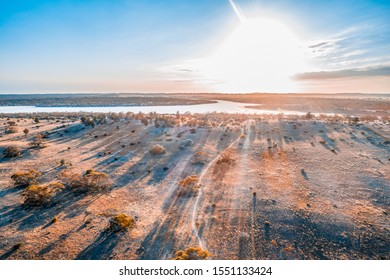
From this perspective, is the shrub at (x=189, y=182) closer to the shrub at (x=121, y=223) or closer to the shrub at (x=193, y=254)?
the shrub at (x=121, y=223)

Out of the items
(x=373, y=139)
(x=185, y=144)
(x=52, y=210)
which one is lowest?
(x=52, y=210)

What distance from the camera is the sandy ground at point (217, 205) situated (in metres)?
10.6

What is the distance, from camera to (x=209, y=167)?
21.4 meters

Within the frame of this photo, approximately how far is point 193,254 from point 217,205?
508 centimetres

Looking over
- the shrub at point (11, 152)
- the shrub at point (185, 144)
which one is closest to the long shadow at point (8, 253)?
the shrub at point (11, 152)

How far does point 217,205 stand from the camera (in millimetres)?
14430

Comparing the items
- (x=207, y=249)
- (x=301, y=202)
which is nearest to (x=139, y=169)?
(x=207, y=249)

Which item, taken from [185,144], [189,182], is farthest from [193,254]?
[185,144]

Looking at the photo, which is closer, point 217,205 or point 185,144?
point 217,205

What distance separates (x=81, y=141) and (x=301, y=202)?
1073 inches

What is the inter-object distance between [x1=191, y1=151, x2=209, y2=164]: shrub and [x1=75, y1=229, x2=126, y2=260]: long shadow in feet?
39.3

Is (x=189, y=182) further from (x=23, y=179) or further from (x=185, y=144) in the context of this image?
(x=23, y=179)
